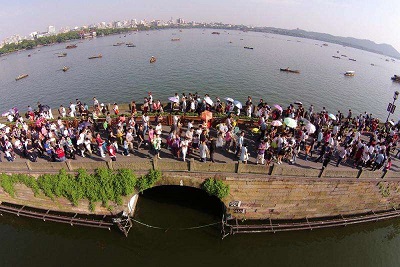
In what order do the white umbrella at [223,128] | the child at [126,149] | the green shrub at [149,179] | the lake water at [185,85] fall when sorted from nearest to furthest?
the green shrub at [149,179] → the child at [126,149] → the white umbrella at [223,128] → the lake water at [185,85]

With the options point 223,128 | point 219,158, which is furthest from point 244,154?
point 223,128

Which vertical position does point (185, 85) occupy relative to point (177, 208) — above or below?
above

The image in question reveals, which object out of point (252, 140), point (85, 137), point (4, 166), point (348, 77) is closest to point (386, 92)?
point (348, 77)

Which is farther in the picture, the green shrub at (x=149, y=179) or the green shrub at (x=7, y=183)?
the green shrub at (x=7, y=183)

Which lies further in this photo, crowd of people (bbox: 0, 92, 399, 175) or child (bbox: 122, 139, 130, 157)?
child (bbox: 122, 139, 130, 157)

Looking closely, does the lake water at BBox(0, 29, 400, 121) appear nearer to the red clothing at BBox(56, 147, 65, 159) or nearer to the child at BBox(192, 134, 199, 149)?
the child at BBox(192, 134, 199, 149)

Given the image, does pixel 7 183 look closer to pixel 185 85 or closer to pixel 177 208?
pixel 177 208

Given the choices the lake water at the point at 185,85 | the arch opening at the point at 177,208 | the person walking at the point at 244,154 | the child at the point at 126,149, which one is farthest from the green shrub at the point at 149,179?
the lake water at the point at 185,85

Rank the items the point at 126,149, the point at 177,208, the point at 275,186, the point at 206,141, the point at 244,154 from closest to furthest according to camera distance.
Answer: the point at 275,186 < the point at 244,154 < the point at 206,141 < the point at 126,149 < the point at 177,208

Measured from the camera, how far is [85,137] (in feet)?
53.2

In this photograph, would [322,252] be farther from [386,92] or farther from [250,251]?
[386,92]

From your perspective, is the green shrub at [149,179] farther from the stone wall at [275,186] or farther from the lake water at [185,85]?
the lake water at [185,85]

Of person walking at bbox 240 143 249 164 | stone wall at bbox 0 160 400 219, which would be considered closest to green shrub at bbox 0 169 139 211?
stone wall at bbox 0 160 400 219

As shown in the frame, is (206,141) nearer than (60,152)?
No
